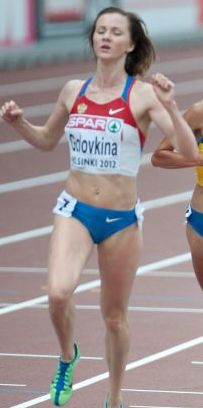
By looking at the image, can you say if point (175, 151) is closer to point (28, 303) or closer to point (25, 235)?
point (28, 303)

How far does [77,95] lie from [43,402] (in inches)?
84.2

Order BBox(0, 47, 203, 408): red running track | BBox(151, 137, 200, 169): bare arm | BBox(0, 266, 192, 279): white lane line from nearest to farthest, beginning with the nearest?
BBox(151, 137, 200, 169): bare arm → BBox(0, 47, 203, 408): red running track → BBox(0, 266, 192, 279): white lane line

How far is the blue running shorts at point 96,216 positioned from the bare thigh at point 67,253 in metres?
0.04

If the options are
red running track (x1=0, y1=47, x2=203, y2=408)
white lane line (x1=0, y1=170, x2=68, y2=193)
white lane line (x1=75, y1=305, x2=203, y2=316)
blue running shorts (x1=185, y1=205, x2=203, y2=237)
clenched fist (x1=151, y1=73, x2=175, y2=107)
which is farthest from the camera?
white lane line (x1=0, y1=170, x2=68, y2=193)

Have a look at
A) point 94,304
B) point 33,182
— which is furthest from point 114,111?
point 33,182

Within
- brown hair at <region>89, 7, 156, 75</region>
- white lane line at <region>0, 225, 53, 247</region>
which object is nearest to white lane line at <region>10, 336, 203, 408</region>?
brown hair at <region>89, 7, 156, 75</region>

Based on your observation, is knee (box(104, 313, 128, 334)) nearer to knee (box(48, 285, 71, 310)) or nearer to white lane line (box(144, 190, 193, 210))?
knee (box(48, 285, 71, 310))

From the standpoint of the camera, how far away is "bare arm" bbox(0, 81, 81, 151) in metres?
9.34

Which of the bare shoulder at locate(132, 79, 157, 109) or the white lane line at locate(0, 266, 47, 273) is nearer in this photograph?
the bare shoulder at locate(132, 79, 157, 109)

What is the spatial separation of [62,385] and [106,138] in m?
1.55

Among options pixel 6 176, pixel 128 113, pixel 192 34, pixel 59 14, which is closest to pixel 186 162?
pixel 128 113

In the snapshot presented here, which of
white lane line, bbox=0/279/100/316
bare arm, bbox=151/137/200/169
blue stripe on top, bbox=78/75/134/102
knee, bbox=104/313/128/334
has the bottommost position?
white lane line, bbox=0/279/100/316

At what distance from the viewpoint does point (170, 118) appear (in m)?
8.93

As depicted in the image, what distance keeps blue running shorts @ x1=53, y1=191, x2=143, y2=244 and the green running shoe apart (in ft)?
2.72
